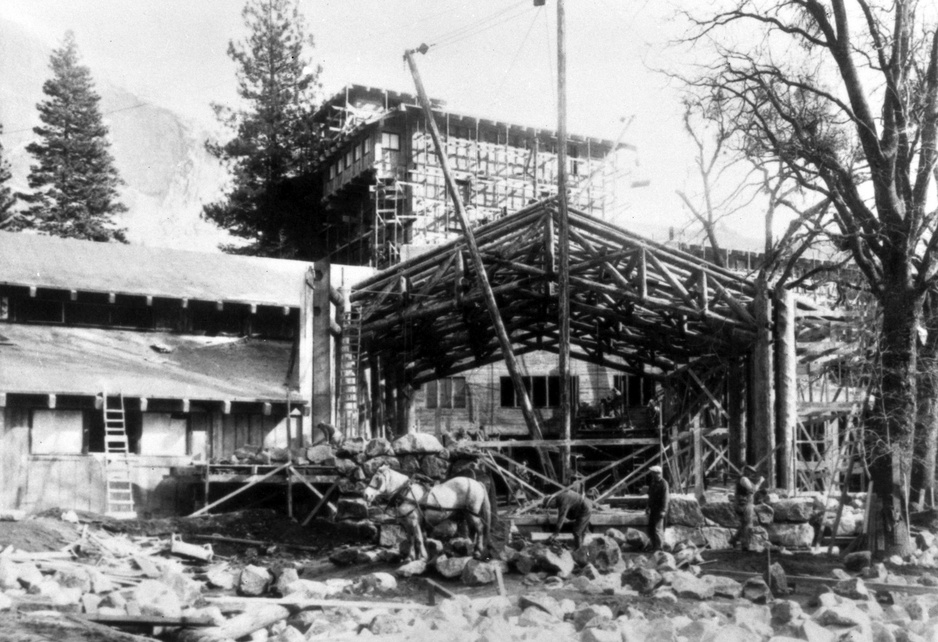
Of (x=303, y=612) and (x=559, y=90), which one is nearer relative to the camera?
(x=303, y=612)

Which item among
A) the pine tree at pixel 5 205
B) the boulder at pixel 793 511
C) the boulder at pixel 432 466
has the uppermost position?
the pine tree at pixel 5 205

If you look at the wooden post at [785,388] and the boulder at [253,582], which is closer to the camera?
the boulder at [253,582]

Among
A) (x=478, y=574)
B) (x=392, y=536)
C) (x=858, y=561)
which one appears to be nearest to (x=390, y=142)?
(x=392, y=536)

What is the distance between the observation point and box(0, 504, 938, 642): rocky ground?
10.3 meters

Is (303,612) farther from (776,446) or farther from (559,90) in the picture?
(559,90)

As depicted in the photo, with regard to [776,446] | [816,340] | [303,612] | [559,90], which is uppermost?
[559,90]

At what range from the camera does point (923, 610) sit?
36.4ft

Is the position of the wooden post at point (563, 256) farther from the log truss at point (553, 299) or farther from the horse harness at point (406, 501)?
the horse harness at point (406, 501)

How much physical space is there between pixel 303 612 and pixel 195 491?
42.6 feet

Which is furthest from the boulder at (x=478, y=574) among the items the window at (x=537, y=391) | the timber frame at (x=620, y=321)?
the window at (x=537, y=391)

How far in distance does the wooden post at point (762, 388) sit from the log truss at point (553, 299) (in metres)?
0.35

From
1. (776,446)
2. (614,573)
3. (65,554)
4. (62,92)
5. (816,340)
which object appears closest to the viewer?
(614,573)

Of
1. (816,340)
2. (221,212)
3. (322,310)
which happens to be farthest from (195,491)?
(221,212)

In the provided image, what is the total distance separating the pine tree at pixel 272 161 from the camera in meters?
49.4
